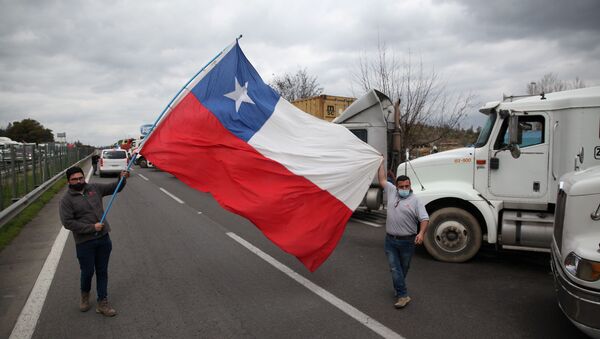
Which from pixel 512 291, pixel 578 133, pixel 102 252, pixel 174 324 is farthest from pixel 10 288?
pixel 578 133

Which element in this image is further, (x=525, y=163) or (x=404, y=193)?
(x=525, y=163)

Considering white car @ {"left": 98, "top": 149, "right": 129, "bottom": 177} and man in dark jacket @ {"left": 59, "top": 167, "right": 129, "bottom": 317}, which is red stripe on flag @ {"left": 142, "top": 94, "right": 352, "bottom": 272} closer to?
man in dark jacket @ {"left": 59, "top": 167, "right": 129, "bottom": 317}

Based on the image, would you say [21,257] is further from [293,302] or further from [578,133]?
[578,133]

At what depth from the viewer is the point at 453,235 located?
6.84 m

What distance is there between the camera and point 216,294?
5395mm

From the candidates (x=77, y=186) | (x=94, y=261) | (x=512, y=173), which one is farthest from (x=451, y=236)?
(x=77, y=186)

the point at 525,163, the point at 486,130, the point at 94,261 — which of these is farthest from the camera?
the point at 486,130

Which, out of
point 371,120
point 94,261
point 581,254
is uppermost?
point 371,120

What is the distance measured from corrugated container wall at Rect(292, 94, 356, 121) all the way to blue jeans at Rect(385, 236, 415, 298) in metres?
9.89

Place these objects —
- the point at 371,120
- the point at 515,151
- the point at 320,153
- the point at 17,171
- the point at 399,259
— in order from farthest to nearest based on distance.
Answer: the point at 17,171 < the point at 371,120 < the point at 515,151 < the point at 320,153 < the point at 399,259

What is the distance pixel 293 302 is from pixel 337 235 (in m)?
1.01

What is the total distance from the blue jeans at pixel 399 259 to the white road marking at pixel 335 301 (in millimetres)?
601

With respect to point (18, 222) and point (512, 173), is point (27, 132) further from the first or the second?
point (512, 173)

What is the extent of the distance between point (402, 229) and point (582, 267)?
1916 millimetres
